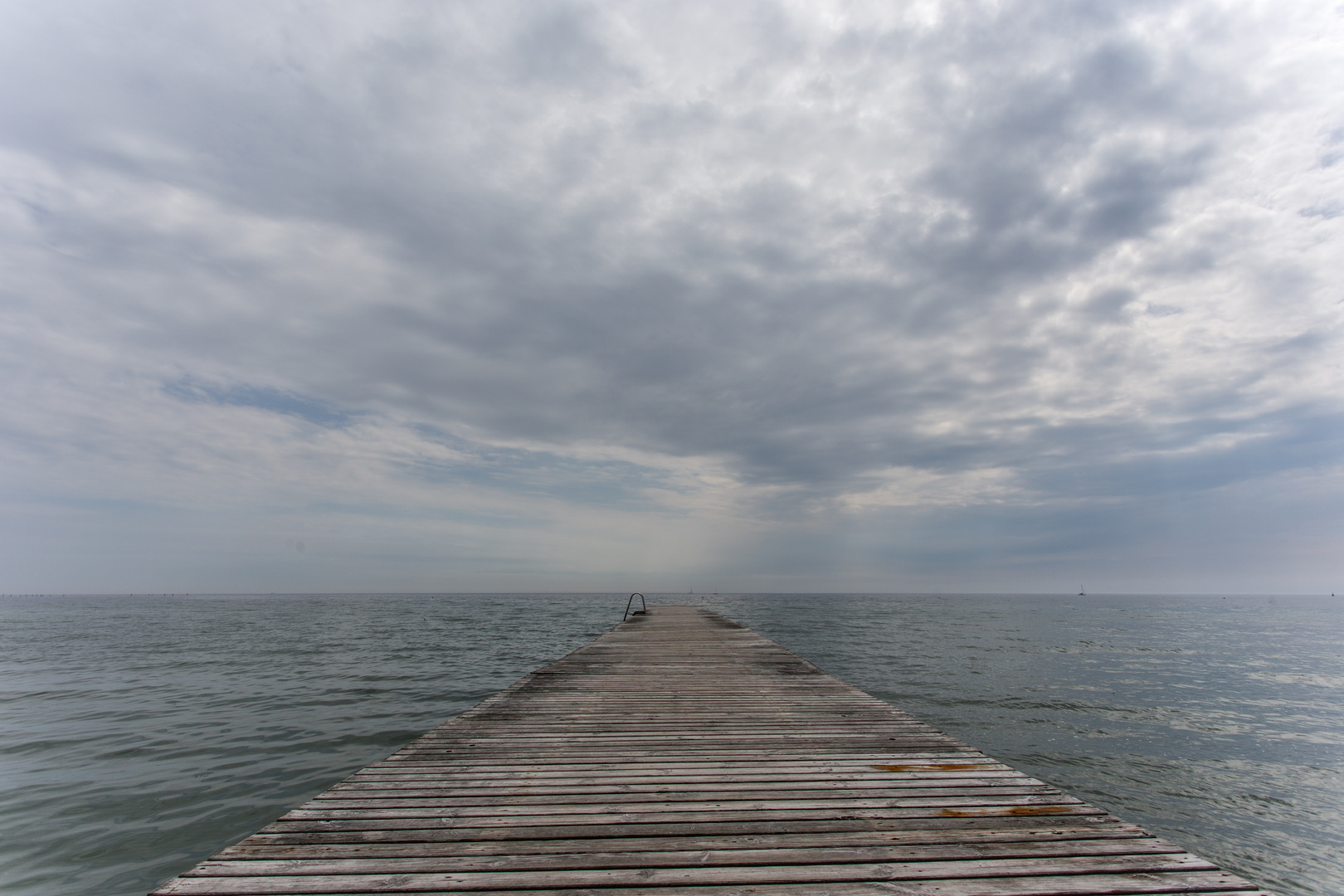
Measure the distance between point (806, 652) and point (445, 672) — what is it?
1383cm

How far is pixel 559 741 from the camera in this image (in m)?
5.56

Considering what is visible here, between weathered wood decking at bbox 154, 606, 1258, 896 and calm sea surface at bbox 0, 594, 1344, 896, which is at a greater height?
weathered wood decking at bbox 154, 606, 1258, 896

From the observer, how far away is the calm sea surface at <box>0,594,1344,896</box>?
23.1 ft

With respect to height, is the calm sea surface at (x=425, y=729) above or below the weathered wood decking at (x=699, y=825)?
below

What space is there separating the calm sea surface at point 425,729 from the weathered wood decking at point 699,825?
4277mm

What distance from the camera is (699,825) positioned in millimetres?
3562

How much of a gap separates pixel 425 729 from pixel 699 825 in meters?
9.74

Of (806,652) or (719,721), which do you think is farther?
(806,652)

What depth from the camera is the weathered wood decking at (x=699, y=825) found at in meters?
2.93

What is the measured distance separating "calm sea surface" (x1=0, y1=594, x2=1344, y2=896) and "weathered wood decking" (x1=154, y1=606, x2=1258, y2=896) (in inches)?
168

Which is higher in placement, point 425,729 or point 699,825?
point 699,825

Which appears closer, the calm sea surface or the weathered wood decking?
the weathered wood decking

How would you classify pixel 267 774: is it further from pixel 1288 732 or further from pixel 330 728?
pixel 1288 732

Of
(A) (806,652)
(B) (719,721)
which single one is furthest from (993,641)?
(B) (719,721)
